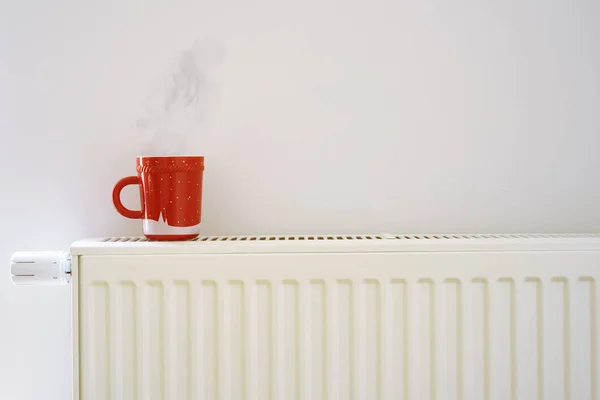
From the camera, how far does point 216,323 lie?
78 cm

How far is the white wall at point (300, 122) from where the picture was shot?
3.00 feet

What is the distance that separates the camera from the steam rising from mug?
3.00ft

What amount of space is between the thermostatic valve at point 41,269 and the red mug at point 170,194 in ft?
0.44

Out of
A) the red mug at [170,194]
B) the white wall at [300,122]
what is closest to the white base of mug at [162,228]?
the red mug at [170,194]

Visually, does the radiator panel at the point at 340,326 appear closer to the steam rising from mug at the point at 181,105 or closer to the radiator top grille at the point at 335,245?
the radiator top grille at the point at 335,245

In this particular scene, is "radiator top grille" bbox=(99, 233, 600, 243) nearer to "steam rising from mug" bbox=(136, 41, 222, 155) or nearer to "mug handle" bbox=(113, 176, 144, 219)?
"mug handle" bbox=(113, 176, 144, 219)

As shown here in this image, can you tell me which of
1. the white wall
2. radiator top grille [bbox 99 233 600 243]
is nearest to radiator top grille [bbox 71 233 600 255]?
radiator top grille [bbox 99 233 600 243]

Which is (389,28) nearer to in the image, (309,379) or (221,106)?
(221,106)

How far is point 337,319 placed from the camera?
2.58ft

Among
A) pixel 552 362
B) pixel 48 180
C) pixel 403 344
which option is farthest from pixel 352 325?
pixel 48 180

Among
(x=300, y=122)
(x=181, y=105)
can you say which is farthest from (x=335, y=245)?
(x=181, y=105)

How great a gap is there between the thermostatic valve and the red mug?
134mm

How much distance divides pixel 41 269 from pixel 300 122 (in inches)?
18.2

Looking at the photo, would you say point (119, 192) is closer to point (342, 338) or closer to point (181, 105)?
point (181, 105)
